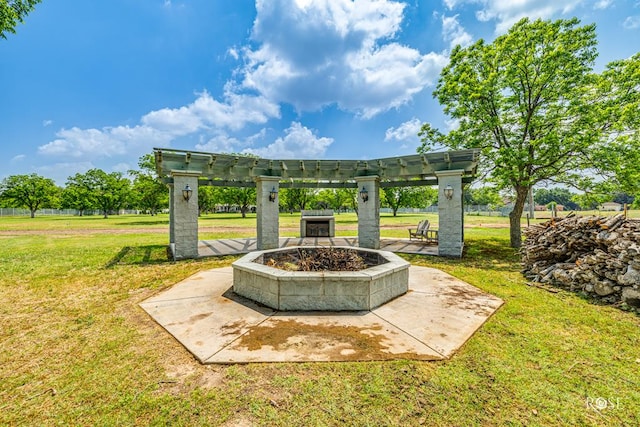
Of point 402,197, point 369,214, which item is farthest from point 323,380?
point 402,197

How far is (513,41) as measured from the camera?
9.27 metres

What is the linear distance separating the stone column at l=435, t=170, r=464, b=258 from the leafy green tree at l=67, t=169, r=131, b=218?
5081cm

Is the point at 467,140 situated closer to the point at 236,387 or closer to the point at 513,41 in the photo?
the point at 513,41

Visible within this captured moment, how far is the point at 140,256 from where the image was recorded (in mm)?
9211

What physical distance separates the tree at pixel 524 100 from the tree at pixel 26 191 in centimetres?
6691

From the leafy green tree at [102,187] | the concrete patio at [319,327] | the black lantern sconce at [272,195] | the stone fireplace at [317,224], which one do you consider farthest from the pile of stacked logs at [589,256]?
the leafy green tree at [102,187]

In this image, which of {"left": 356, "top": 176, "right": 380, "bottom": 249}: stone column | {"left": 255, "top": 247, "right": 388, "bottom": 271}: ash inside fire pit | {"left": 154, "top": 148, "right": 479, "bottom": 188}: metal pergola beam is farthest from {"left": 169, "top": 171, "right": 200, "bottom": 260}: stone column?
{"left": 356, "top": 176, "right": 380, "bottom": 249}: stone column

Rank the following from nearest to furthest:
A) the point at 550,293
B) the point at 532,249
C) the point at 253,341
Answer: the point at 253,341 → the point at 550,293 → the point at 532,249

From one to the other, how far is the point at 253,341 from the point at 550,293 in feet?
19.4

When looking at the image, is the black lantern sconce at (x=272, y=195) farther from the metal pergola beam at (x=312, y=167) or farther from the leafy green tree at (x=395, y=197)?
the leafy green tree at (x=395, y=197)

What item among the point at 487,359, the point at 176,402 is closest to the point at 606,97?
the point at 487,359

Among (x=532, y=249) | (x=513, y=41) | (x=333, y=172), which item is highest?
(x=513, y=41)

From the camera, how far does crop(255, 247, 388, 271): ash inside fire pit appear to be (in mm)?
5084

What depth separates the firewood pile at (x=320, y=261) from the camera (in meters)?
5.06
